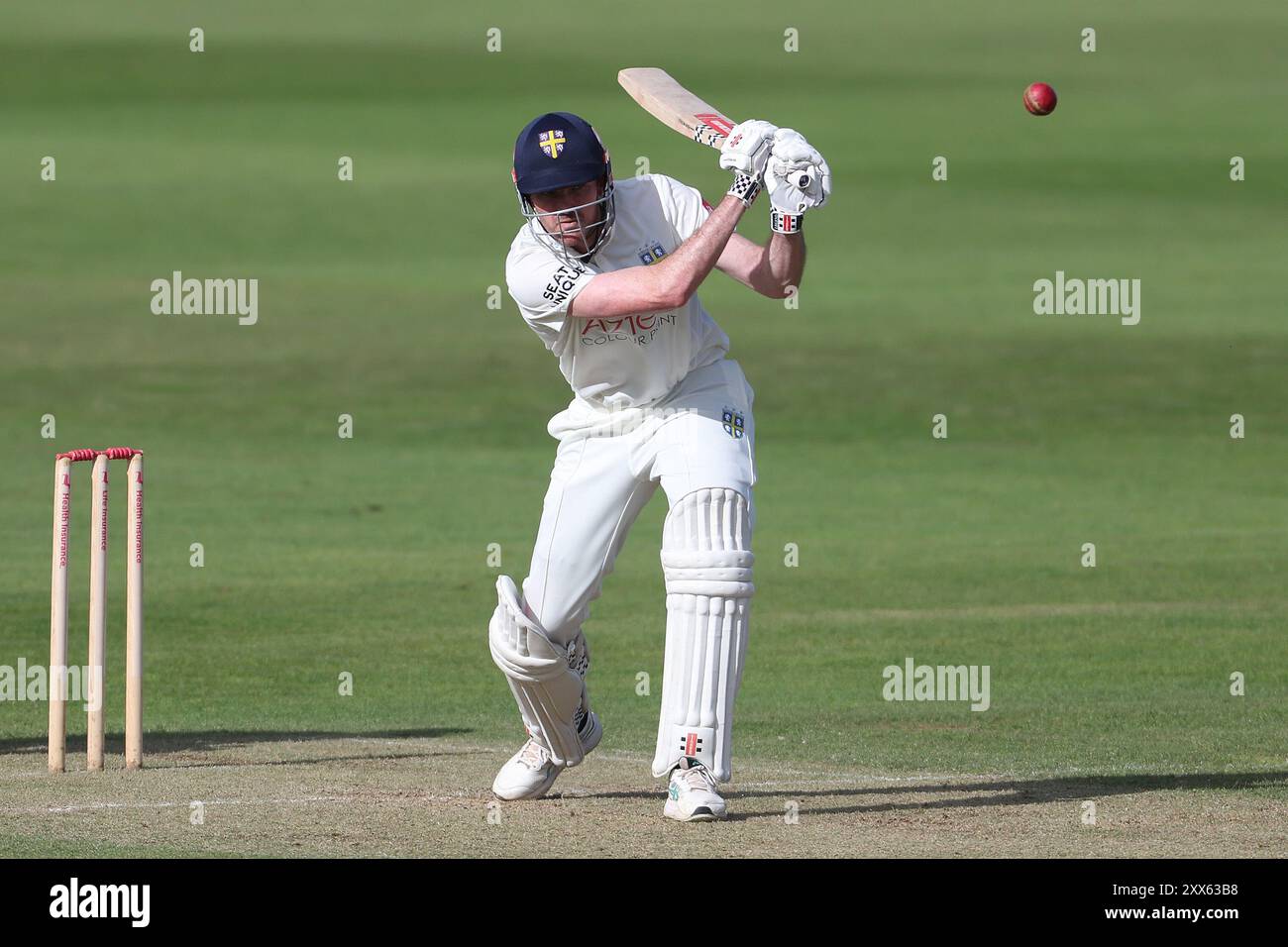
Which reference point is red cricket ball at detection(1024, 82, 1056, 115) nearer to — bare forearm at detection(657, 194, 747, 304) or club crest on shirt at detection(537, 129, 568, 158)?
bare forearm at detection(657, 194, 747, 304)

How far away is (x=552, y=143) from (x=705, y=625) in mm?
1423

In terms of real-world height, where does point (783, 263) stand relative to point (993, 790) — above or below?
above

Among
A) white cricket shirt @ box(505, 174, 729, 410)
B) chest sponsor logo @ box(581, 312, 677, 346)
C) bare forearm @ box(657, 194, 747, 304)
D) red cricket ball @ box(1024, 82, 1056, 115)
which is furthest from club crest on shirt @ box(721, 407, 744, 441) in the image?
red cricket ball @ box(1024, 82, 1056, 115)

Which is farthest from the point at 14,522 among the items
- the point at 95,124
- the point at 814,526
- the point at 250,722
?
the point at 95,124

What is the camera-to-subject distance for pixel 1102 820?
6004mm

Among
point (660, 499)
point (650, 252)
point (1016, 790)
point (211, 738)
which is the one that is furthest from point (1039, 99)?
point (660, 499)

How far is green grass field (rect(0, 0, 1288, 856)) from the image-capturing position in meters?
7.31

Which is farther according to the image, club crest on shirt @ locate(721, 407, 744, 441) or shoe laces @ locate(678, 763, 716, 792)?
club crest on shirt @ locate(721, 407, 744, 441)

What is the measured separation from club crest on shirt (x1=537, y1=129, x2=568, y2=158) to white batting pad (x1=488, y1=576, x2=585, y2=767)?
1.23 metres

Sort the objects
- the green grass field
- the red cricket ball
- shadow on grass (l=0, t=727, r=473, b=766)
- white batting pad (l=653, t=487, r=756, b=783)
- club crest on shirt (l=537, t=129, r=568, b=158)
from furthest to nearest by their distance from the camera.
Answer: shadow on grass (l=0, t=727, r=473, b=766) → the red cricket ball → the green grass field → club crest on shirt (l=537, t=129, r=568, b=158) → white batting pad (l=653, t=487, r=756, b=783)

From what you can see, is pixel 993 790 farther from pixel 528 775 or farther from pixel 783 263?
pixel 783 263

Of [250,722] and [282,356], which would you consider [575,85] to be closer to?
[282,356]

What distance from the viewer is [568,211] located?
6.29 metres

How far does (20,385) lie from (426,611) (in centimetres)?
1169
